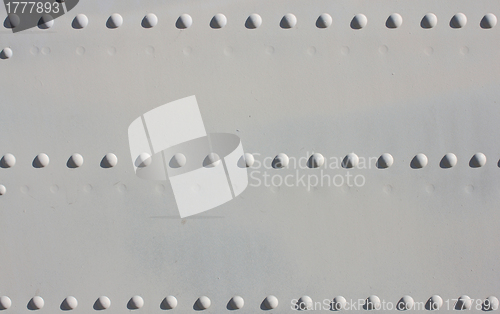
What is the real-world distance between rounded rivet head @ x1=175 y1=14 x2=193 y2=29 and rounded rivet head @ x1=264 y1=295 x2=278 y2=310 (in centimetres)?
77

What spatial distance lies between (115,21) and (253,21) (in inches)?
14.5

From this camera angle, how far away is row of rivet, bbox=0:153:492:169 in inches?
32.7

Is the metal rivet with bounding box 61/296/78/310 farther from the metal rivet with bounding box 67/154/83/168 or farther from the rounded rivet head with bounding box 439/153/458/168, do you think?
the rounded rivet head with bounding box 439/153/458/168

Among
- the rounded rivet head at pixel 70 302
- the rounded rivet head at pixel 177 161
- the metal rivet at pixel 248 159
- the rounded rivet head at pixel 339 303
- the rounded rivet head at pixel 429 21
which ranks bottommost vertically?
the rounded rivet head at pixel 339 303

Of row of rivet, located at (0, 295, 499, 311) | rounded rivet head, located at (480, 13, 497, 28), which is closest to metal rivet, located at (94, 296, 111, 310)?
row of rivet, located at (0, 295, 499, 311)

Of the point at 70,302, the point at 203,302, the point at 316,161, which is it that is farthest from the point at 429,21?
the point at 70,302

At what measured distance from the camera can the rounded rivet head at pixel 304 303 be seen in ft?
2.81

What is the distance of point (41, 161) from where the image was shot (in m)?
0.84

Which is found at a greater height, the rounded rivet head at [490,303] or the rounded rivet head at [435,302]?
→ the rounded rivet head at [435,302]

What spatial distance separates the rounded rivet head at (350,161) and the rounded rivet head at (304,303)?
0.37m

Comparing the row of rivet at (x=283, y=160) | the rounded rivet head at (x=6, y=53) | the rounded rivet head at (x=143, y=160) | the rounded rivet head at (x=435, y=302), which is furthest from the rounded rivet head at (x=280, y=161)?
the rounded rivet head at (x=6, y=53)

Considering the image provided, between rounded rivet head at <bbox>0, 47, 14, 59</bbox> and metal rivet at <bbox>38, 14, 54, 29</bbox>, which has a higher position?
metal rivet at <bbox>38, 14, 54, 29</bbox>
